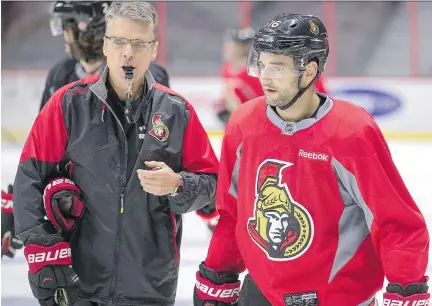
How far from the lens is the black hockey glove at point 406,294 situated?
1835 millimetres

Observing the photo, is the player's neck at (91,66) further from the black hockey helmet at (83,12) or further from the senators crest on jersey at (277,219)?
the senators crest on jersey at (277,219)

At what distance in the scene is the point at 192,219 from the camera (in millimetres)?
5090

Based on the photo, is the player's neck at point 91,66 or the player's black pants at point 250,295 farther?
the player's neck at point 91,66

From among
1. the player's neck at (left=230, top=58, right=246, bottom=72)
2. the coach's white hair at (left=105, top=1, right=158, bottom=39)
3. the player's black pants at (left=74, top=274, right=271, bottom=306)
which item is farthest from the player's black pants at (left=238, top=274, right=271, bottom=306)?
the player's neck at (left=230, top=58, right=246, bottom=72)

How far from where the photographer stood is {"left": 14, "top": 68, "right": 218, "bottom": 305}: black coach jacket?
219cm

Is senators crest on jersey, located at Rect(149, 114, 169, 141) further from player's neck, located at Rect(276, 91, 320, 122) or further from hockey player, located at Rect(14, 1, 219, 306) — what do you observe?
player's neck, located at Rect(276, 91, 320, 122)

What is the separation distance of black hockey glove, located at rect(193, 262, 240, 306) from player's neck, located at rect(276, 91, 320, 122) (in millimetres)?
384

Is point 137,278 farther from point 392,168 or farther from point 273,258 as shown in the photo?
point 392,168

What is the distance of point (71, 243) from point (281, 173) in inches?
24.6

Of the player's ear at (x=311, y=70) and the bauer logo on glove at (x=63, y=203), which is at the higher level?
the player's ear at (x=311, y=70)

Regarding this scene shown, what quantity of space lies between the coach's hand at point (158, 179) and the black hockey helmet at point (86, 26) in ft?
2.54

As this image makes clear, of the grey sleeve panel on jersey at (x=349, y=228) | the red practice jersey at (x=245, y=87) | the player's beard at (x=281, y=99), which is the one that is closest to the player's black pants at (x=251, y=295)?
the grey sleeve panel on jersey at (x=349, y=228)

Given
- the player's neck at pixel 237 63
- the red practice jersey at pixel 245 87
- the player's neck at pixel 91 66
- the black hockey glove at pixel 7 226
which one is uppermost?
the player's neck at pixel 91 66

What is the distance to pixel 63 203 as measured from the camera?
7.19ft
